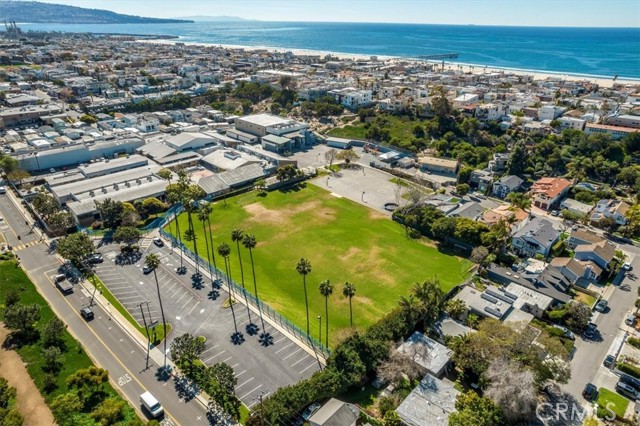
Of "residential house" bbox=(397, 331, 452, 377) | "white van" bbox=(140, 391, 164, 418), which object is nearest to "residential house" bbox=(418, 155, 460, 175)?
Result: "residential house" bbox=(397, 331, 452, 377)

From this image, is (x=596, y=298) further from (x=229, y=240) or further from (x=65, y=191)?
(x=65, y=191)

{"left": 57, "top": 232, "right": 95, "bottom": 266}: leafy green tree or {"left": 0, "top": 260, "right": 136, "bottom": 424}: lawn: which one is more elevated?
{"left": 57, "top": 232, "right": 95, "bottom": 266}: leafy green tree

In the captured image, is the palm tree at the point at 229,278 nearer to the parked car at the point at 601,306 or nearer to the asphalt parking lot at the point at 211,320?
the asphalt parking lot at the point at 211,320

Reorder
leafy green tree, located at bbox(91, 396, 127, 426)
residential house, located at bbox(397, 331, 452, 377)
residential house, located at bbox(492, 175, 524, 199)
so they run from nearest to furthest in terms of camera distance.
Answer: leafy green tree, located at bbox(91, 396, 127, 426), residential house, located at bbox(397, 331, 452, 377), residential house, located at bbox(492, 175, 524, 199)

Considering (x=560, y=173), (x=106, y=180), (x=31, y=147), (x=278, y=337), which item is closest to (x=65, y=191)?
(x=106, y=180)

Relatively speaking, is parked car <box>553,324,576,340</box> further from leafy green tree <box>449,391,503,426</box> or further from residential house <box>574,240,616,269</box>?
leafy green tree <box>449,391,503,426</box>
